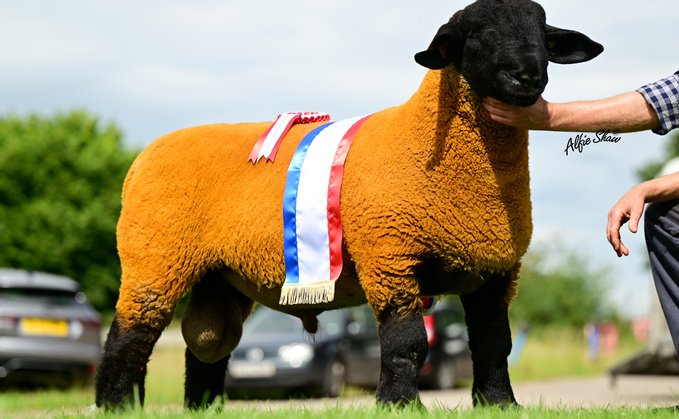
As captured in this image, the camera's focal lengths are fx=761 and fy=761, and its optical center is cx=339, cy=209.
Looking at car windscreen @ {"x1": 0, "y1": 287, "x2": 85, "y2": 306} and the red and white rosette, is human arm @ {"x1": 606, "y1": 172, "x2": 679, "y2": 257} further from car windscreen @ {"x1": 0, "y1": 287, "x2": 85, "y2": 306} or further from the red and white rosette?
car windscreen @ {"x1": 0, "y1": 287, "x2": 85, "y2": 306}

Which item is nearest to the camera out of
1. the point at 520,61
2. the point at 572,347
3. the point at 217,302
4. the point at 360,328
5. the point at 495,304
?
the point at 520,61

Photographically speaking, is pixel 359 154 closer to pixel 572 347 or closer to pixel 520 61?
pixel 520 61

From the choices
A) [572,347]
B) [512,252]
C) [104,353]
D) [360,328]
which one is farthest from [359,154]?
[572,347]

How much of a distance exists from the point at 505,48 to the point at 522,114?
0.38 metres

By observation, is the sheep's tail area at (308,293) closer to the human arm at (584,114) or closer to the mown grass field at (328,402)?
the mown grass field at (328,402)

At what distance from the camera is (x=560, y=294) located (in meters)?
40.2

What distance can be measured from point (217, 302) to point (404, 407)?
194cm

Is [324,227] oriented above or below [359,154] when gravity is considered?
below

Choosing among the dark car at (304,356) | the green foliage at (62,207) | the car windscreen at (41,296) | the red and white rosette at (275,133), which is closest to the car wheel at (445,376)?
the dark car at (304,356)

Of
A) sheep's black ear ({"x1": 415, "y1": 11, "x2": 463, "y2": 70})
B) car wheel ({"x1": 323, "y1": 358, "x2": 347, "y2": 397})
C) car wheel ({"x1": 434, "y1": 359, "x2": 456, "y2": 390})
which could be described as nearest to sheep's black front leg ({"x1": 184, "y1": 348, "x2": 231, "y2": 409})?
sheep's black ear ({"x1": 415, "y1": 11, "x2": 463, "y2": 70})

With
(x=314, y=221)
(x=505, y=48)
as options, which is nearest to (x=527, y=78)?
(x=505, y=48)

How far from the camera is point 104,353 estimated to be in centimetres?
501

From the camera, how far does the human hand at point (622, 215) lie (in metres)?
3.93

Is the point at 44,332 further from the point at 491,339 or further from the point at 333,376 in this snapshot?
the point at 491,339
